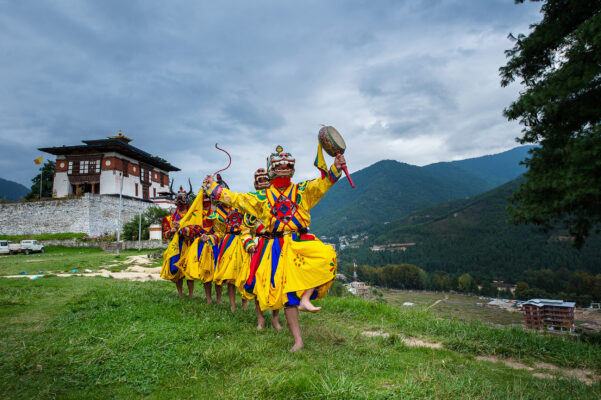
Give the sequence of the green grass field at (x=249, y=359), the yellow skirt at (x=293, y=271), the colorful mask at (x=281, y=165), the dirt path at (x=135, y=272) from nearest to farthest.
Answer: the green grass field at (x=249, y=359) → the yellow skirt at (x=293, y=271) → the colorful mask at (x=281, y=165) → the dirt path at (x=135, y=272)

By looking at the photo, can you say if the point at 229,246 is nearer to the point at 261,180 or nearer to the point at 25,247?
the point at 261,180

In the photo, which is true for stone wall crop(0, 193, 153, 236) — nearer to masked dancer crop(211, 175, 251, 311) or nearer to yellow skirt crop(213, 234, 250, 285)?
masked dancer crop(211, 175, 251, 311)

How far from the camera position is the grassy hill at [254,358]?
2834 millimetres

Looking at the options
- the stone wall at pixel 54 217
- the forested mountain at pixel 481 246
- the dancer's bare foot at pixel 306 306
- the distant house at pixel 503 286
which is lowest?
the distant house at pixel 503 286

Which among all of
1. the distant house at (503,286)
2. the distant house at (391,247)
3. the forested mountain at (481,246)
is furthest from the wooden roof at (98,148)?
the distant house at (391,247)

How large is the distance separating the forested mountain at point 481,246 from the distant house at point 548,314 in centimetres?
5691

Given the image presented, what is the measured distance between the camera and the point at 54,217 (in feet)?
118

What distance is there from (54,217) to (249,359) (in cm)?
4123

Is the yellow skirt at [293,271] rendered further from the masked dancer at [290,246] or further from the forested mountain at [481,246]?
the forested mountain at [481,246]

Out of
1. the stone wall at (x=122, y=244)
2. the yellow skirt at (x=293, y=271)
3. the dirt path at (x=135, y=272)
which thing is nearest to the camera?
the yellow skirt at (x=293, y=271)

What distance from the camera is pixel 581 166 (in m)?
4.97

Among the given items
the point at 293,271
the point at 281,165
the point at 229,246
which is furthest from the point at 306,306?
the point at 229,246

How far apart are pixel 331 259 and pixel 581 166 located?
3957 mm

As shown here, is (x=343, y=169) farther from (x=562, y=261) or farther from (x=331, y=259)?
(x=562, y=261)
